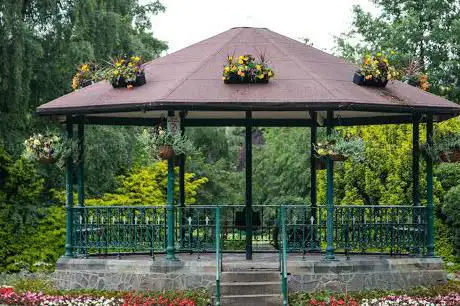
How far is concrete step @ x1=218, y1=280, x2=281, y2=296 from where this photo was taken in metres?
14.4

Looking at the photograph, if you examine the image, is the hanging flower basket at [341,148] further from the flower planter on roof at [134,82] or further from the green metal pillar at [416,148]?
the flower planter on roof at [134,82]

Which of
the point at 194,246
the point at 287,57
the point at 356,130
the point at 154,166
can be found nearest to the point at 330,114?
the point at 287,57

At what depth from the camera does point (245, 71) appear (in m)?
15.4

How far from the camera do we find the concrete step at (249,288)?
14.4 m

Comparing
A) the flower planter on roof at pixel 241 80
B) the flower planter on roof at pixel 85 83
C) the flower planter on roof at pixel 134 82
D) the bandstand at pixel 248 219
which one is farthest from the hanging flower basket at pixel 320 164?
the flower planter on roof at pixel 85 83

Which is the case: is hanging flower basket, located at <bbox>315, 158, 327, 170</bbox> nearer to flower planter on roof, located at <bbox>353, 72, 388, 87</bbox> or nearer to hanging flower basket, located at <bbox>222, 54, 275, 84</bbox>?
flower planter on roof, located at <bbox>353, 72, 388, 87</bbox>

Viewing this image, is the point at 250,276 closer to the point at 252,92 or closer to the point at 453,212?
the point at 252,92

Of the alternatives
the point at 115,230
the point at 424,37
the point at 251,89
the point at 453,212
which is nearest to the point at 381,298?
the point at 251,89

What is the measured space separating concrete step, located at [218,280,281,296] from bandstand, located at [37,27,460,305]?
2cm

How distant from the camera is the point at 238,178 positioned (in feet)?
120

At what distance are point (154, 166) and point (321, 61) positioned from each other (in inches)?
451

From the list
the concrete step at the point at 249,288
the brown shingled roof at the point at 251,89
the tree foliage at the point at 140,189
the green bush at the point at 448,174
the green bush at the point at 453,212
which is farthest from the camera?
the tree foliage at the point at 140,189

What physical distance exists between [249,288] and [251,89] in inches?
131

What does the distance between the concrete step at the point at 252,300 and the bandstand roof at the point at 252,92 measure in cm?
302
